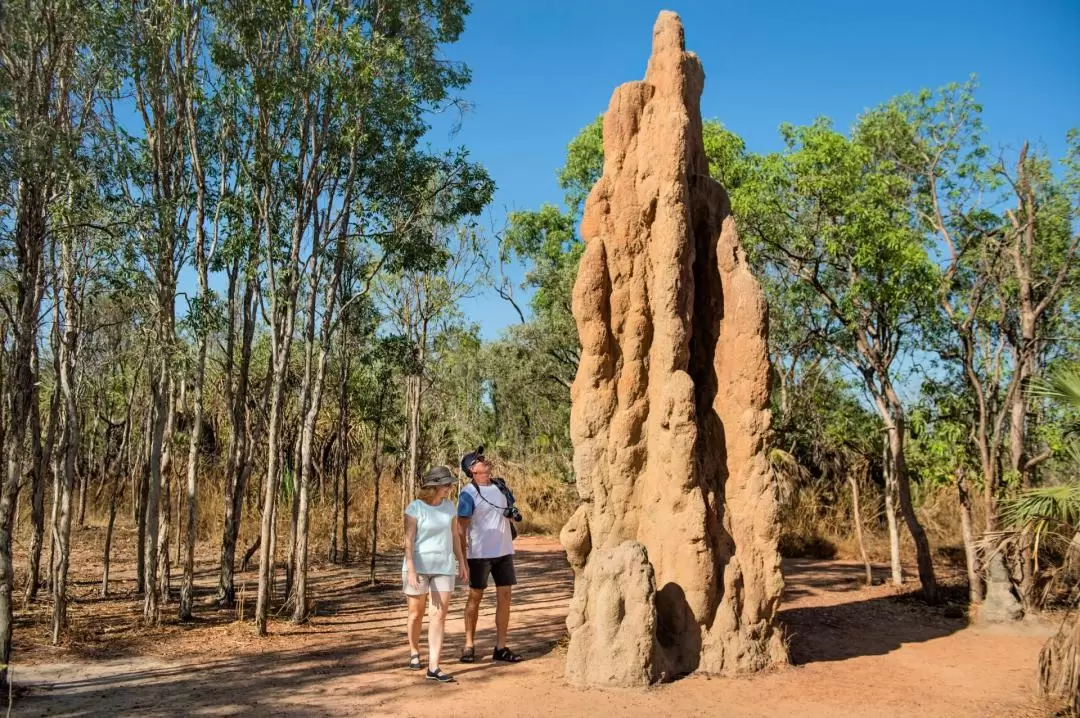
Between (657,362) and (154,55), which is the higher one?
(154,55)

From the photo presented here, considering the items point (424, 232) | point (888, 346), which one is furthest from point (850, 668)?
point (424, 232)

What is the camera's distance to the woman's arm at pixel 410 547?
22.4 feet

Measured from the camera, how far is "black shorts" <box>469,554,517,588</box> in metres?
7.70

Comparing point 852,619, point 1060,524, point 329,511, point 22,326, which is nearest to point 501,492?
point 22,326

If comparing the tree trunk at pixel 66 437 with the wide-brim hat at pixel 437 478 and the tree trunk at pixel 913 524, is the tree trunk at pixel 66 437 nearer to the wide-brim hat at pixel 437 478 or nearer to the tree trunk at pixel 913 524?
the wide-brim hat at pixel 437 478

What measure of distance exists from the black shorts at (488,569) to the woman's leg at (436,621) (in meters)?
0.73

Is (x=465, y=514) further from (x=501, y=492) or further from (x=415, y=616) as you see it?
(x=415, y=616)

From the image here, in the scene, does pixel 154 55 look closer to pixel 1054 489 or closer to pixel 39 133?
pixel 39 133

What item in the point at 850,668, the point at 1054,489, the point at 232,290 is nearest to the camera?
the point at 1054,489

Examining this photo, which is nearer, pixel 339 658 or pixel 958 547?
pixel 339 658

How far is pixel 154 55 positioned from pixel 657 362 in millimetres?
7249

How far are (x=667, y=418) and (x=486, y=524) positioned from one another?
195 cm

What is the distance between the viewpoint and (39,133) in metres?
7.12

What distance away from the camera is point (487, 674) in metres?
7.29
